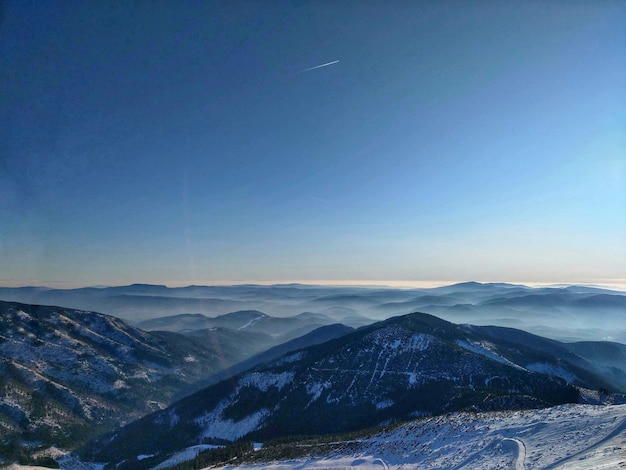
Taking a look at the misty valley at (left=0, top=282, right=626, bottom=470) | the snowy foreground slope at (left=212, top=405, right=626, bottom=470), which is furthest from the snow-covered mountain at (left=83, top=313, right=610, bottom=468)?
the snowy foreground slope at (left=212, top=405, right=626, bottom=470)

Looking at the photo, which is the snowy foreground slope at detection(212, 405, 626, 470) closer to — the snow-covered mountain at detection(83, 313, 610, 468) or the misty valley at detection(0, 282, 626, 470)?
the misty valley at detection(0, 282, 626, 470)

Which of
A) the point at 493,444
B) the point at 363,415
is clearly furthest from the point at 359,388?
the point at 493,444

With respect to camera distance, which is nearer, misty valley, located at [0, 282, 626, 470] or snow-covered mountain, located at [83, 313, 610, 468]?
misty valley, located at [0, 282, 626, 470]

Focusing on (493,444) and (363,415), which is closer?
(493,444)

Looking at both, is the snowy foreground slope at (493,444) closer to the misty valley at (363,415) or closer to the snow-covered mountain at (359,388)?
the misty valley at (363,415)

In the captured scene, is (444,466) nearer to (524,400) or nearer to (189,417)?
(524,400)

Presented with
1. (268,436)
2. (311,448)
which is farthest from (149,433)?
(311,448)

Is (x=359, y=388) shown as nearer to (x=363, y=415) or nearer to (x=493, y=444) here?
(x=363, y=415)
